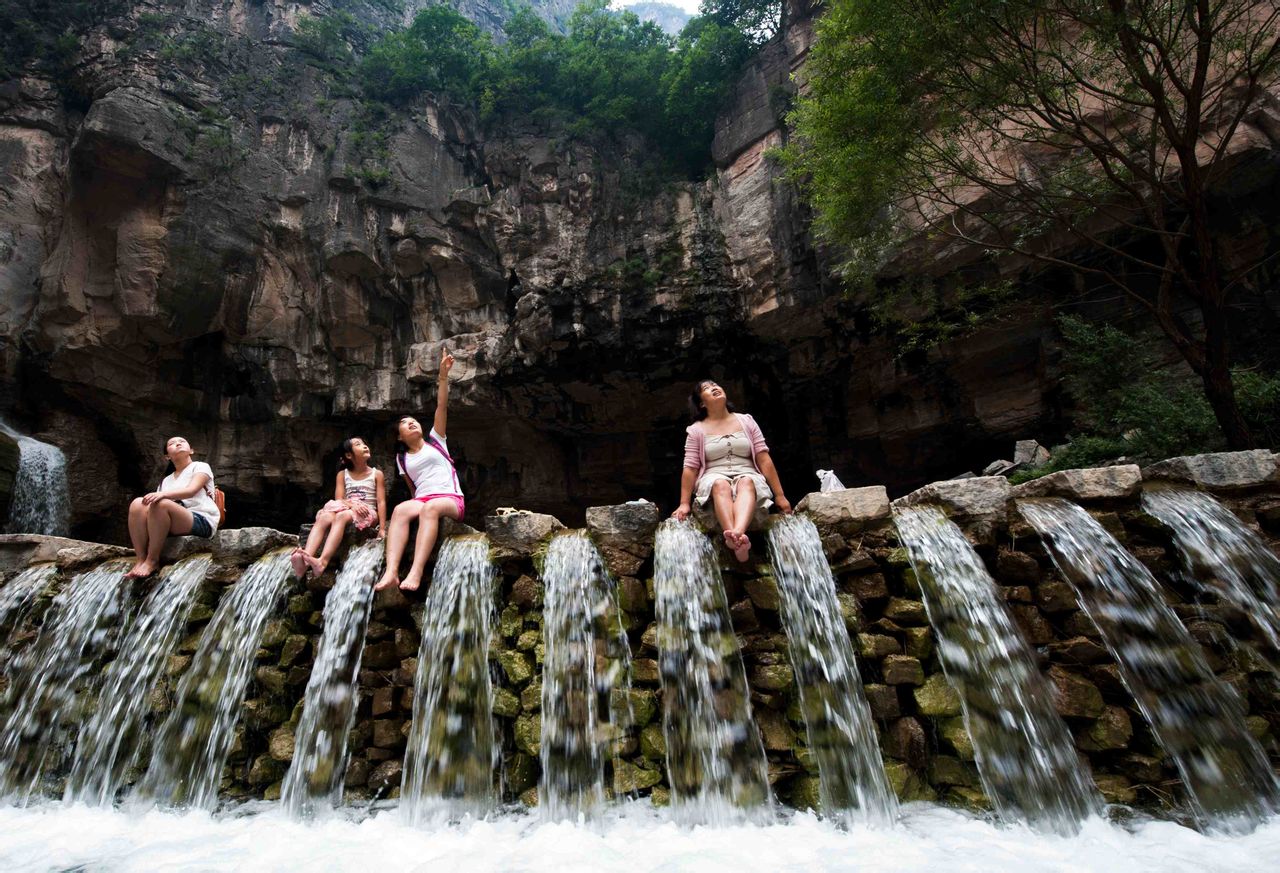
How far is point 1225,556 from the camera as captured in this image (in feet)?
10.6

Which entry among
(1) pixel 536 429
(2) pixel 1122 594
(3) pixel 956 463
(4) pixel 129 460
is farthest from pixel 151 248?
(3) pixel 956 463

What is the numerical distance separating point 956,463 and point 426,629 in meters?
12.2

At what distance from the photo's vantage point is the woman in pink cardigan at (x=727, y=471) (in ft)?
11.6

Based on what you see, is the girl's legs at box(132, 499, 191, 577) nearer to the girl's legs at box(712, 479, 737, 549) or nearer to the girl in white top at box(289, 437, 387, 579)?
the girl in white top at box(289, 437, 387, 579)

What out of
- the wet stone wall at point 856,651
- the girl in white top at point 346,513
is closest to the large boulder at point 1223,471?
the wet stone wall at point 856,651

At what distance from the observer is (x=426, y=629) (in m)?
3.59

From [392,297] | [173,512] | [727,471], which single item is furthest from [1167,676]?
[392,297]

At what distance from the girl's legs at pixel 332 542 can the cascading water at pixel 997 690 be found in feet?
12.1

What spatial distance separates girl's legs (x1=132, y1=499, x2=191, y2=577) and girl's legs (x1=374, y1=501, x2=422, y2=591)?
76.1 inches

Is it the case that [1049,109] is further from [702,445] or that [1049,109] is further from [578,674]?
[578,674]

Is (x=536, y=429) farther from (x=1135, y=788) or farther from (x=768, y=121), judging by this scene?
(x=1135, y=788)

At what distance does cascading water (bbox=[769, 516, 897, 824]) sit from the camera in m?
2.80

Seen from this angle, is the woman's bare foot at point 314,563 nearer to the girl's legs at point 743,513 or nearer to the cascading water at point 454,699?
the cascading water at point 454,699

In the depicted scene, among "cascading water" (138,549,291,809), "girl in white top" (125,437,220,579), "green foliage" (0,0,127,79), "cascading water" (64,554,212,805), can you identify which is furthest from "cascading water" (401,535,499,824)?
"green foliage" (0,0,127,79)
